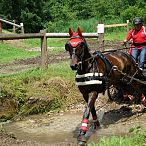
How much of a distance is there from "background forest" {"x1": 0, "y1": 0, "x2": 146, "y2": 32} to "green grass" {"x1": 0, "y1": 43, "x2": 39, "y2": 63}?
51.2ft

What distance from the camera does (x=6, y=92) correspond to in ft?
34.7

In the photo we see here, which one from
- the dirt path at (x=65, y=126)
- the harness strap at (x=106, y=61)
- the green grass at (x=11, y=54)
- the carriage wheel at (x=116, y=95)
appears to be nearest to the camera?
the dirt path at (x=65, y=126)

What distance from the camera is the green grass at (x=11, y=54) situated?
60.1 ft

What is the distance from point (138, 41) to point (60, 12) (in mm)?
40425

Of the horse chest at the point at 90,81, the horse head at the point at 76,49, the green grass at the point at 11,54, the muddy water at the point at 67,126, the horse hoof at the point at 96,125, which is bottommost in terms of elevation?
the muddy water at the point at 67,126

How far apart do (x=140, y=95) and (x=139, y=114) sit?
36.0 inches

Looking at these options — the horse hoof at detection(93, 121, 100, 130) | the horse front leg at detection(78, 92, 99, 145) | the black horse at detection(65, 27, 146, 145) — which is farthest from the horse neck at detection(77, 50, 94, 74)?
the horse hoof at detection(93, 121, 100, 130)

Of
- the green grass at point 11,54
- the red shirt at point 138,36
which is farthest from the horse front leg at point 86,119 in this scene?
the green grass at point 11,54

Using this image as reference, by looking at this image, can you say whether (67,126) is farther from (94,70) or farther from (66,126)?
(94,70)

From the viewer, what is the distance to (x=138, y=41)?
10562 mm

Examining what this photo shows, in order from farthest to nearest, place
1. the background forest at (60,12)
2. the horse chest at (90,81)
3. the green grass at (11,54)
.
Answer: the background forest at (60,12) < the green grass at (11,54) < the horse chest at (90,81)

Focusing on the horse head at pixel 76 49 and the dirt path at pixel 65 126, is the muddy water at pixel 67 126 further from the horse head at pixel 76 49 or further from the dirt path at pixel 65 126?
Answer: the horse head at pixel 76 49

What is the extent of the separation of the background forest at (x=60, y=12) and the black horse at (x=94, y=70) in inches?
1062

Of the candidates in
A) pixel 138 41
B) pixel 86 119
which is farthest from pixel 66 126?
pixel 138 41
